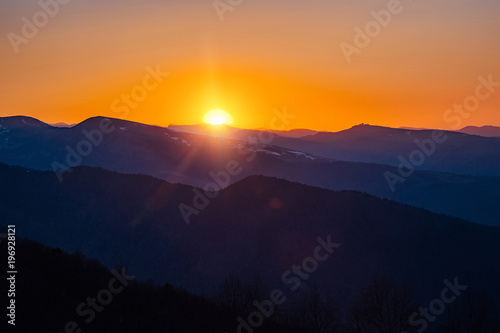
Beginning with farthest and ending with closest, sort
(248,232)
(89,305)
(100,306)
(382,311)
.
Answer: (248,232)
(382,311)
(100,306)
(89,305)

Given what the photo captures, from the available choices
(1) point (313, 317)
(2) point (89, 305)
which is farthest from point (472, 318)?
(2) point (89, 305)

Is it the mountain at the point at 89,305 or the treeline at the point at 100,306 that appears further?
the treeline at the point at 100,306

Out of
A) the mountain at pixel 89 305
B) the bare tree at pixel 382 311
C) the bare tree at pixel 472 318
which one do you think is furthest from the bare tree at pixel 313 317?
the bare tree at pixel 472 318

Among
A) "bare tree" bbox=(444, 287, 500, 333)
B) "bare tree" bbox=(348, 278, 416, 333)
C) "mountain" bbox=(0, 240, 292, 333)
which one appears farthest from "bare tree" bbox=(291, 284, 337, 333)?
"bare tree" bbox=(444, 287, 500, 333)

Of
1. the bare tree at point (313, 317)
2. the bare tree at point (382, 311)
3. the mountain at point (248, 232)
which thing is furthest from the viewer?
the mountain at point (248, 232)

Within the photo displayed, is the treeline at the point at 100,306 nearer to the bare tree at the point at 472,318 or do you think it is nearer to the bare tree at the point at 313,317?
the bare tree at the point at 313,317

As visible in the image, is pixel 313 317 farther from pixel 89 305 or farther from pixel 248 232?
pixel 248 232

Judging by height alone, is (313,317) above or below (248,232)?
below

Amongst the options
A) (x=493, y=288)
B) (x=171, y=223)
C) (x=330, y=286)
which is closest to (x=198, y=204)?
(x=171, y=223)
